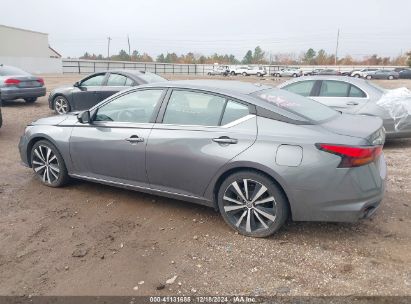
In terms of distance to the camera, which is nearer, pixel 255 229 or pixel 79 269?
pixel 79 269

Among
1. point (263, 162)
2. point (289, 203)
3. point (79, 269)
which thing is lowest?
point (79, 269)

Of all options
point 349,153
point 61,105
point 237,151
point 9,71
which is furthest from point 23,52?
point 349,153

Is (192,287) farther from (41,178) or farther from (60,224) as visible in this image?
(41,178)

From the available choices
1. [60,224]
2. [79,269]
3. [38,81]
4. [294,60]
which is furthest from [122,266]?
[294,60]

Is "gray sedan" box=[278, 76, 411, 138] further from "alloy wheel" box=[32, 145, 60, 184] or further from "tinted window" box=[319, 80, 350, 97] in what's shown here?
"alloy wheel" box=[32, 145, 60, 184]

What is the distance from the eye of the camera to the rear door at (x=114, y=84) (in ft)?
32.5

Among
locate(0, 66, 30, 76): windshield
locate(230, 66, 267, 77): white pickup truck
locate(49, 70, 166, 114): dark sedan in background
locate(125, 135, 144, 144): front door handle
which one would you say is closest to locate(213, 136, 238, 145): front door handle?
locate(125, 135, 144, 144): front door handle

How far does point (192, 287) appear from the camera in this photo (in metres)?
3.07

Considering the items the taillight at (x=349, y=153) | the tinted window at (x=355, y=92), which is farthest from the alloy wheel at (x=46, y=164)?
the tinted window at (x=355, y=92)

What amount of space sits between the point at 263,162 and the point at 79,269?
75.7 inches

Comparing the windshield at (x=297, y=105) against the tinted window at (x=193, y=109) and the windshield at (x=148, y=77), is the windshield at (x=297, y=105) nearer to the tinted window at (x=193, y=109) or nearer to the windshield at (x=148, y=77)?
the tinted window at (x=193, y=109)

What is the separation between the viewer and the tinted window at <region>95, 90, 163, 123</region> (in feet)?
14.5

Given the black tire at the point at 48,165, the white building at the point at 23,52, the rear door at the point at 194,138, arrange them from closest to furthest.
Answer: the rear door at the point at 194,138
the black tire at the point at 48,165
the white building at the point at 23,52

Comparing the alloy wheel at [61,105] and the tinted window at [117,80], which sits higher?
the tinted window at [117,80]
